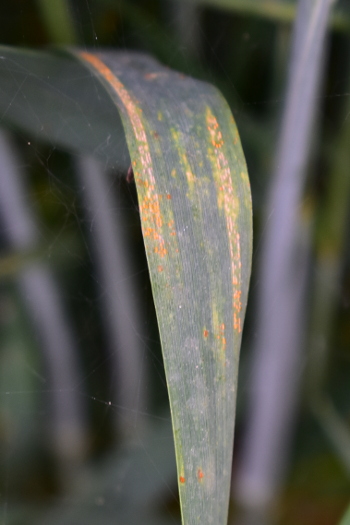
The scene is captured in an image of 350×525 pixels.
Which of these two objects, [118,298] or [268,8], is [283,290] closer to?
[118,298]

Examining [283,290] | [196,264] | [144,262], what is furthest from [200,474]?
[283,290]

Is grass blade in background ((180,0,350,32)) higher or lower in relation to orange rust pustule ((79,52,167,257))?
higher

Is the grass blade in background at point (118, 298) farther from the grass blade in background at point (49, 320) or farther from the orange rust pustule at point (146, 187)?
the orange rust pustule at point (146, 187)

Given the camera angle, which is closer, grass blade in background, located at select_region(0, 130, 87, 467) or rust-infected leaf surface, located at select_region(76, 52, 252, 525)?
rust-infected leaf surface, located at select_region(76, 52, 252, 525)

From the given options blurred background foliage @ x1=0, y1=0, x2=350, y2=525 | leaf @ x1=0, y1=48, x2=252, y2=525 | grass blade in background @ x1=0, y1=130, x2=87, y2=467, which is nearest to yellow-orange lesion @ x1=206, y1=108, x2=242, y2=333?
leaf @ x1=0, y1=48, x2=252, y2=525

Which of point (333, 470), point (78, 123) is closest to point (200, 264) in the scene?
point (78, 123)

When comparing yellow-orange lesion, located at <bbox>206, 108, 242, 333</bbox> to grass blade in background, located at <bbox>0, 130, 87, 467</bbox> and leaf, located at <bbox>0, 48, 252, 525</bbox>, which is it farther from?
grass blade in background, located at <bbox>0, 130, 87, 467</bbox>

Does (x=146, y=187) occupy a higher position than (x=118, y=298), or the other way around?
(x=146, y=187)
